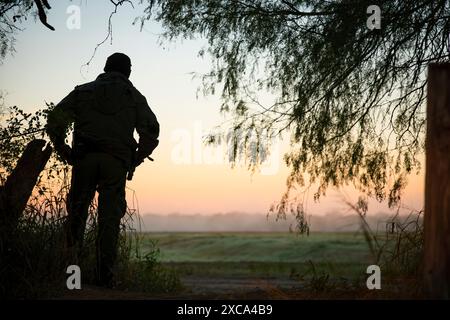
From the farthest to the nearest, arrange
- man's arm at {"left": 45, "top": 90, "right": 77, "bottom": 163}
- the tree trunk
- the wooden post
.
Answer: man's arm at {"left": 45, "top": 90, "right": 77, "bottom": 163}, the tree trunk, the wooden post

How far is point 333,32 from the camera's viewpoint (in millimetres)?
8133

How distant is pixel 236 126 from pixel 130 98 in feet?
4.84

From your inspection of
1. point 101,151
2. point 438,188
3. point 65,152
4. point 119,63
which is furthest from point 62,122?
point 438,188

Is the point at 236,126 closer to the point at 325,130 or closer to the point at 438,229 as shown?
the point at 325,130

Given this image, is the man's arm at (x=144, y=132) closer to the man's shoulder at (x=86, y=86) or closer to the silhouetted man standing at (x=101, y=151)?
the silhouetted man standing at (x=101, y=151)

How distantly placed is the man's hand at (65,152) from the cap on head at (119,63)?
0.94 meters

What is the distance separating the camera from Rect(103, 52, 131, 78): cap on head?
731 centimetres

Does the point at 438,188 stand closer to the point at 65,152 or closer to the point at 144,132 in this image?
the point at 144,132

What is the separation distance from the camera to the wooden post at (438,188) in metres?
4.48

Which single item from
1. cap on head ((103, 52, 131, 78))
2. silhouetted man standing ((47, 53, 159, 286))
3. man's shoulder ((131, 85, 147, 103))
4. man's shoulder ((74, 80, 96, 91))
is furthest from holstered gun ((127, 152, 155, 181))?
cap on head ((103, 52, 131, 78))

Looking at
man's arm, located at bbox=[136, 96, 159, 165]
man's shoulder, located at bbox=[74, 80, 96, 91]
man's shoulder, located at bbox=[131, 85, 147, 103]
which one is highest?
man's shoulder, located at bbox=[74, 80, 96, 91]

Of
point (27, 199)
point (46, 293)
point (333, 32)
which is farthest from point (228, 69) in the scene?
point (46, 293)

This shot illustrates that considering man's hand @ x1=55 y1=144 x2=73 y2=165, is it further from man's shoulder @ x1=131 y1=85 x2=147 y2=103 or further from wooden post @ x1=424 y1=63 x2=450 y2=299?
wooden post @ x1=424 y1=63 x2=450 y2=299

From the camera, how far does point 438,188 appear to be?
4.50m
